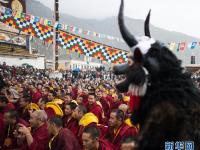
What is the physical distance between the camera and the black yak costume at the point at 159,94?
2.17 m

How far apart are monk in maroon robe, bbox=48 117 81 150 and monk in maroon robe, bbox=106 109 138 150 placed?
1.98 feet

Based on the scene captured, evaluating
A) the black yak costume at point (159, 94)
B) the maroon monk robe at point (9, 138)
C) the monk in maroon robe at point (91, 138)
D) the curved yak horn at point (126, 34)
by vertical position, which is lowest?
the maroon monk robe at point (9, 138)

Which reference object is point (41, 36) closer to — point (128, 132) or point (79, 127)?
point (79, 127)

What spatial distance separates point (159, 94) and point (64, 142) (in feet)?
9.57

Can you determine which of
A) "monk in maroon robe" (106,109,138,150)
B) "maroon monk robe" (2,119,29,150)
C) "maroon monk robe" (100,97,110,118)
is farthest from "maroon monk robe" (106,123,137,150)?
"maroon monk robe" (100,97,110,118)

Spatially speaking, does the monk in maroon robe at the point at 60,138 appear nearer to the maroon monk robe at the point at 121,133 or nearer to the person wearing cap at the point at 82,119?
the maroon monk robe at the point at 121,133

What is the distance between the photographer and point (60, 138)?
4969 mm

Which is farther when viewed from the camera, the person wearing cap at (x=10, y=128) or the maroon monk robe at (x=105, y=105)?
the maroon monk robe at (x=105, y=105)

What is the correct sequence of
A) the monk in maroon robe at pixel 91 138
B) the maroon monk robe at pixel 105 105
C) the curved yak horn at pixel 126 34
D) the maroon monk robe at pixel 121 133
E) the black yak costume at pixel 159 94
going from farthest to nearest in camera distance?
the maroon monk robe at pixel 105 105, the maroon monk robe at pixel 121 133, the monk in maroon robe at pixel 91 138, the curved yak horn at pixel 126 34, the black yak costume at pixel 159 94

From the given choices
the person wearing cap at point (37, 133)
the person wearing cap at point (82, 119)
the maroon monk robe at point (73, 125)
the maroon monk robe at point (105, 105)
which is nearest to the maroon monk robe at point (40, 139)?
the person wearing cap at point (37, 133)

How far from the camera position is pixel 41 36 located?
64.6 feet

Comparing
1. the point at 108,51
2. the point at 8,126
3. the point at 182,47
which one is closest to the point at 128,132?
the point at 8,126

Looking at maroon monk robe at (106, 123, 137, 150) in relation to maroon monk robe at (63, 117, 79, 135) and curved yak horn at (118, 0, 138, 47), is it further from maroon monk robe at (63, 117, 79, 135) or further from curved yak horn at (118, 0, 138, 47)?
curved yak horn at (118, 0, 138, 47)

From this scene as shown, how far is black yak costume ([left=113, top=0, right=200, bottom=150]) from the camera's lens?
217 centimetres
